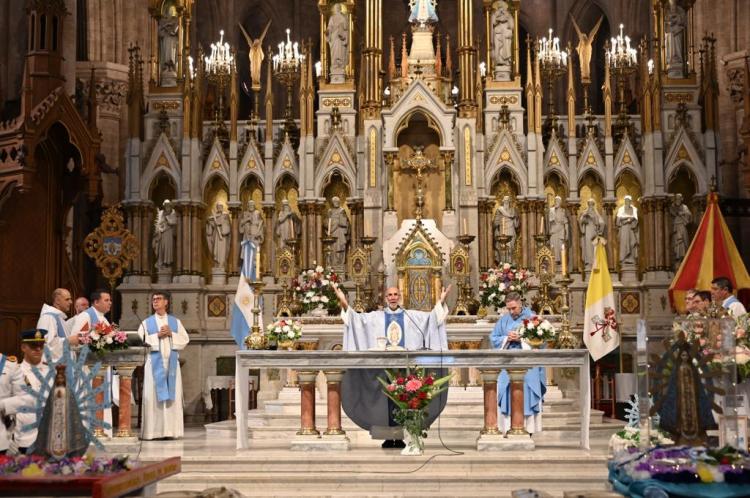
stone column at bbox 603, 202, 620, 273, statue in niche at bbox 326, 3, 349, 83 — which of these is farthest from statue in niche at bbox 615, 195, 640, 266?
statue in niche at bbox 326, 3, 349, 83

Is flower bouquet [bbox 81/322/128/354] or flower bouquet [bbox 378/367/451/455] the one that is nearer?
flower bouquet [bbox 378/367/451/455]

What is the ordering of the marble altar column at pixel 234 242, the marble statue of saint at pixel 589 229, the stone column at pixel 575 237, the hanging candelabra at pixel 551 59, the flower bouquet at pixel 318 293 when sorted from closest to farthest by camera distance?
the flower bouquet at pixel 318 293, the marble statue of saint at pixel 589 229, the stone column at pixel 575 237, the marble altar column at pixel 234 242, the hanging candelabra at pixel 551 59

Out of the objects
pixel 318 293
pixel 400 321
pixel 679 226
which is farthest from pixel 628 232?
pixel 400 321

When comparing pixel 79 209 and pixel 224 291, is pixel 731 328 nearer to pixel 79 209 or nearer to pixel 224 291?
pixel 224 291

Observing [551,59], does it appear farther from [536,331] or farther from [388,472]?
[388,472]

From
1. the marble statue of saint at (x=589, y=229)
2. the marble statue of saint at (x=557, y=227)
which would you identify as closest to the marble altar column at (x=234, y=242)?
the marble statue of saint at (x=557, y=227)

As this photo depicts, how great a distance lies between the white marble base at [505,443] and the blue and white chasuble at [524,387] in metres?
1.36

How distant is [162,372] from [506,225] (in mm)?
7347

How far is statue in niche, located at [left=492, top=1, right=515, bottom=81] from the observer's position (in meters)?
20.7

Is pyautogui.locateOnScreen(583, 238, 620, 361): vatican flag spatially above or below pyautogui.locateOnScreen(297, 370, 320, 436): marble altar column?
above

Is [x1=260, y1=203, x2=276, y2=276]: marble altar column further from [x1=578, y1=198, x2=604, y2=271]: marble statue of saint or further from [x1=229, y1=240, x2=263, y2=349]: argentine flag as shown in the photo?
[x1=578, y1=198, x2=604, y2=271]: marble statue of saint

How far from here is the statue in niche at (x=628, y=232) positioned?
19.8m

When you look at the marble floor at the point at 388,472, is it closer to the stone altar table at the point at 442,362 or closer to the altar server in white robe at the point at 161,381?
the stone altar table at the point at 442,362

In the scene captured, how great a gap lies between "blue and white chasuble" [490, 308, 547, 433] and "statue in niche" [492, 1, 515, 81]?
7.59 m
